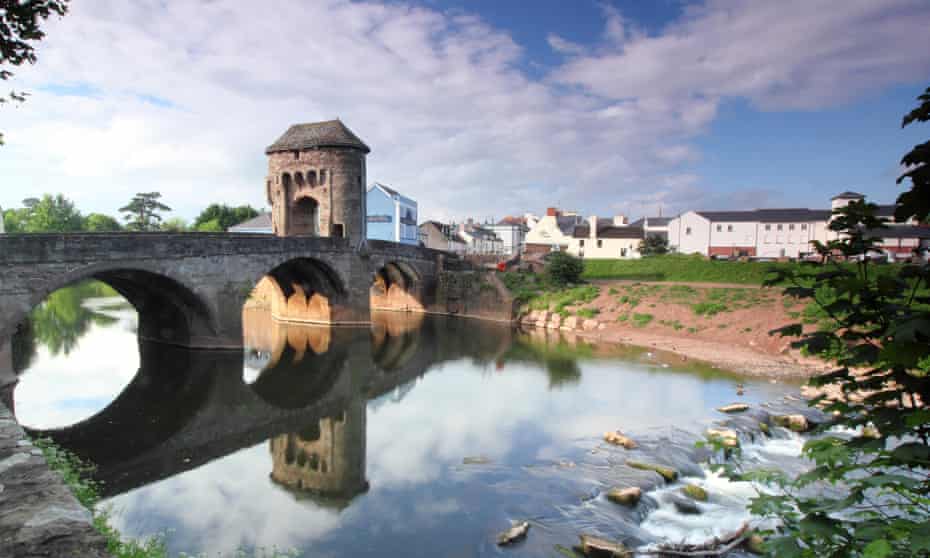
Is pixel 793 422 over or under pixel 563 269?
under

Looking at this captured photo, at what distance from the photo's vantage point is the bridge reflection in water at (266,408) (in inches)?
495

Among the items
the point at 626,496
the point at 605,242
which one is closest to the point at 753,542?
the point at 626,496

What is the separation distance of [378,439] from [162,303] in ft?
51.8

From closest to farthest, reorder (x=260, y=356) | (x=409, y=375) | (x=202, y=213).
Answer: (x=409, y=375) → (x=260, y=356) → (x=202, y=213)

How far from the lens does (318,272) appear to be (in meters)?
32.6

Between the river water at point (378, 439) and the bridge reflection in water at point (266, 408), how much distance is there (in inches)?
3.2

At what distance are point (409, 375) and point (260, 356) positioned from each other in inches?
295

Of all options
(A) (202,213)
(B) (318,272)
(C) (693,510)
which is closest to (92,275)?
(B) (318,272)

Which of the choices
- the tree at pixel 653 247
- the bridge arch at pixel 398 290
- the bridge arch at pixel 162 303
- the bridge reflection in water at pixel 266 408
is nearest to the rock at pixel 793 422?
the bridge reflection in water at pixel 266 408

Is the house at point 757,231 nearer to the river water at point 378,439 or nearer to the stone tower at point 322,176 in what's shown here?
the river water at point 378,439

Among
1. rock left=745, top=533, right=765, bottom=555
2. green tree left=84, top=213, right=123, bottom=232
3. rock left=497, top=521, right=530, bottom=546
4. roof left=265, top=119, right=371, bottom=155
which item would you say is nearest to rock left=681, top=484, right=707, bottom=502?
rock left=745, top=533, right=765, bottom=555

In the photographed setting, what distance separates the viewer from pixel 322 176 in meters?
32.8

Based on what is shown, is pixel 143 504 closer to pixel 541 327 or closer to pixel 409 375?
pixel 409 375

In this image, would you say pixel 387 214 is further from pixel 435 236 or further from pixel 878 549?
pixel 878 549
